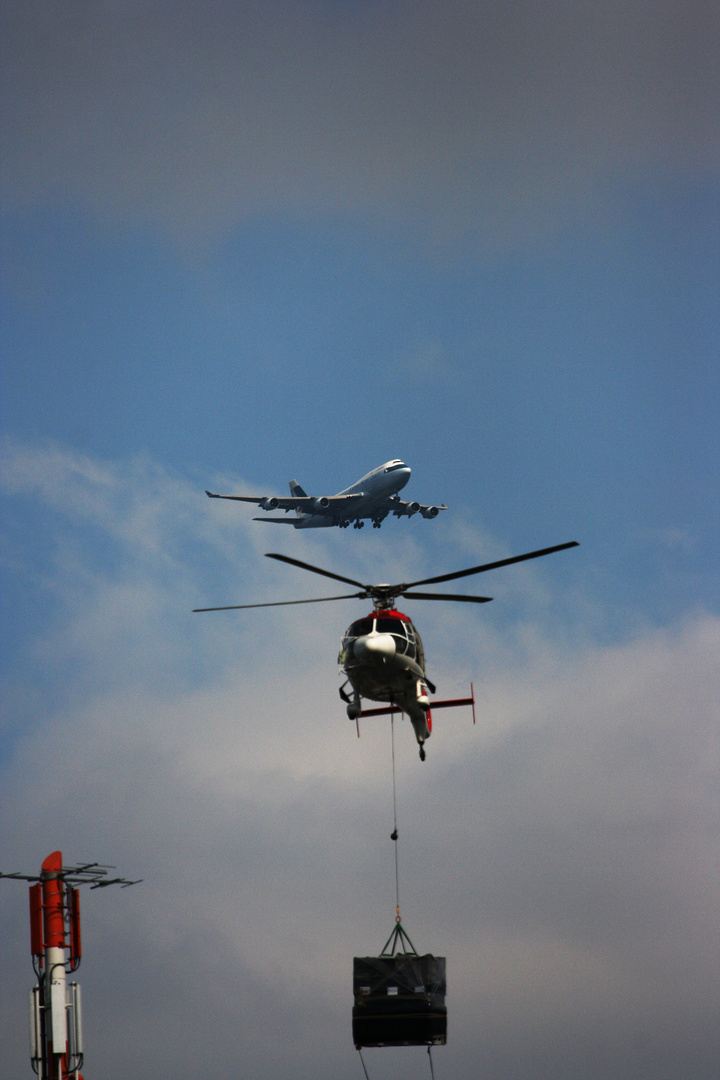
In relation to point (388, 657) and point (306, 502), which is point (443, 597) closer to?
point (388, 657)

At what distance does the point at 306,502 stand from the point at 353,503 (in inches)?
114

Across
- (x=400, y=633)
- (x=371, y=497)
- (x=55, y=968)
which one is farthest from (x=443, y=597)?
(x=371, y=497)

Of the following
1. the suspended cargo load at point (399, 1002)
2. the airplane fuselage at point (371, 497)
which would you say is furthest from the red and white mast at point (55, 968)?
the airplane fuselage at point (371, 497)

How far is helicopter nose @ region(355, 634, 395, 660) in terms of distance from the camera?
30.3 m

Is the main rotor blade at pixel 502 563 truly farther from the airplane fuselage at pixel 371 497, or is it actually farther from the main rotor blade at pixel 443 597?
the airplane fuselage at pixel 371 497

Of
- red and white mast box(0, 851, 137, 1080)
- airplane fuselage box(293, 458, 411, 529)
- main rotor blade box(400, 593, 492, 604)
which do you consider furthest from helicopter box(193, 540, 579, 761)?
airplane fuselage box(293, 458, 411, 529)

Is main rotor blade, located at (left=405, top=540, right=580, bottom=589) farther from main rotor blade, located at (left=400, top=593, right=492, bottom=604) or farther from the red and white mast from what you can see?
the red and white mast

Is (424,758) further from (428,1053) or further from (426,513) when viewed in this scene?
(426,513)

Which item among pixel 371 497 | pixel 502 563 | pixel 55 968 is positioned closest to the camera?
pixel 502 563

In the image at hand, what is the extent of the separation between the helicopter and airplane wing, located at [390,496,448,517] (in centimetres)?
5172

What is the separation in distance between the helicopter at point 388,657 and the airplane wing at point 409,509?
51719 mm

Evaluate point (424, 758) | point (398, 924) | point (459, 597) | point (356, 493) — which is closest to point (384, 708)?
point (424, 758)

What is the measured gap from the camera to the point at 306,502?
82.7 m

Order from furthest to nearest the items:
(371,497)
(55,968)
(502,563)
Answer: (371,497) < (55,968) < (502,563)
